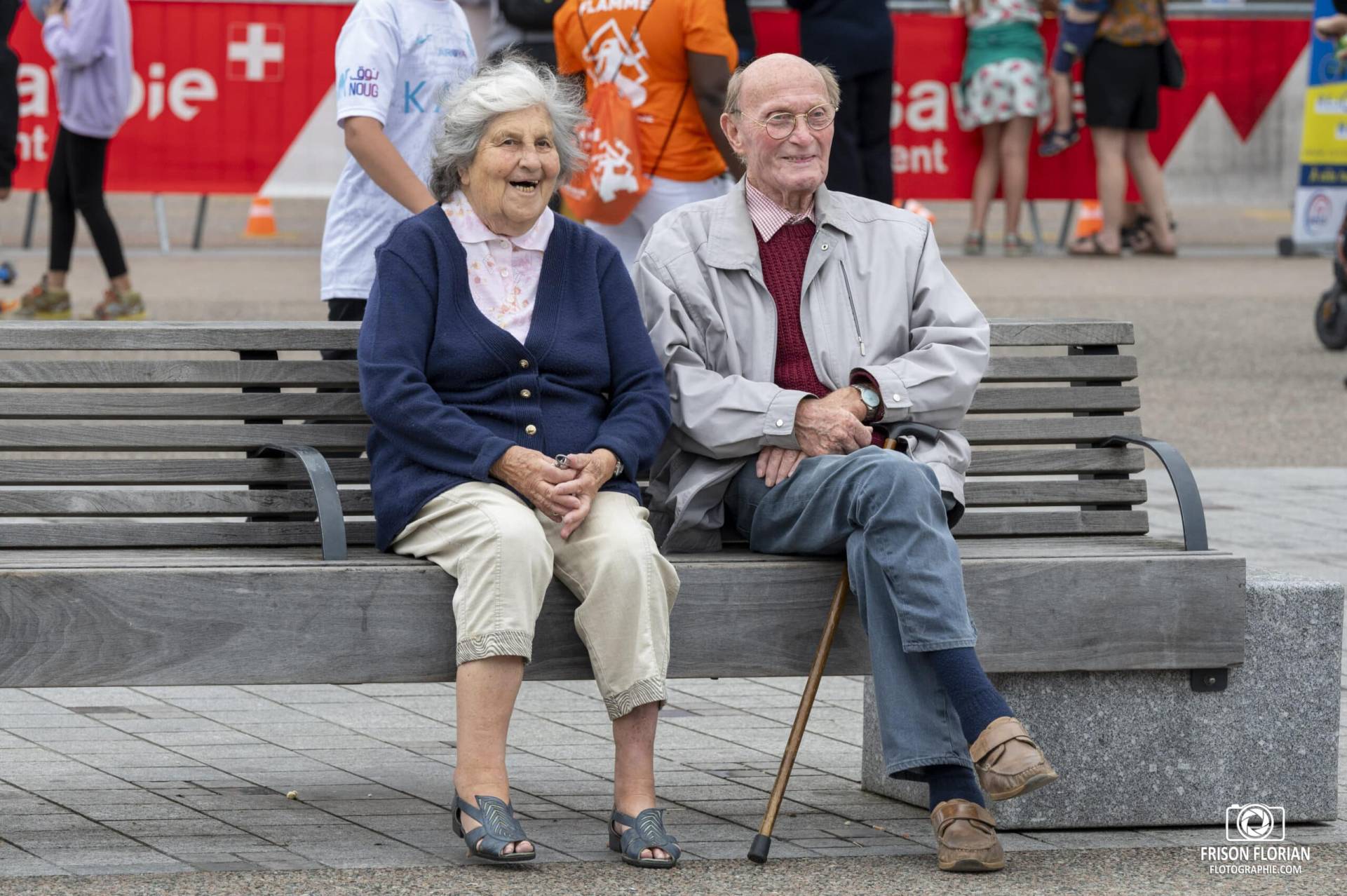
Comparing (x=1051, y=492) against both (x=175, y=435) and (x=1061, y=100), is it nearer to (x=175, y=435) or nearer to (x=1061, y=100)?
(x=175, y=435)

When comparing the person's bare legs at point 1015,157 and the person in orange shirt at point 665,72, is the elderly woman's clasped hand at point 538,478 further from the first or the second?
the person's bare legs at point 1015,157

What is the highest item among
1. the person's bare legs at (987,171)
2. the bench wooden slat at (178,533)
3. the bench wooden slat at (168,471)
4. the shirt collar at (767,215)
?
the shirt collar at (767,215)

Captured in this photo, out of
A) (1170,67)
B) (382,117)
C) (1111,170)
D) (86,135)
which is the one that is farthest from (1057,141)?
(382,117)

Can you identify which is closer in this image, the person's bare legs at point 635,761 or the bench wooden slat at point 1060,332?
the person's bare legs at point 635,761

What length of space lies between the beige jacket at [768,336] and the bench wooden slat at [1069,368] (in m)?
0.32

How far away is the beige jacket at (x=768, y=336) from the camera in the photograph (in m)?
4.63

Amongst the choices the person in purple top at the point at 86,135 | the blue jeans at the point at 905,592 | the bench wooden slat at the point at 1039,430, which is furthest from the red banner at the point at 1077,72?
the blue jeans at the point at 905,592

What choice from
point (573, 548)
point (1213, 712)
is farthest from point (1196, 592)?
point (573, 548)

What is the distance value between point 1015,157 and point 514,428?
1097 cm

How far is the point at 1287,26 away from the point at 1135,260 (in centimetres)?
200

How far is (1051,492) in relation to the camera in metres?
5.02

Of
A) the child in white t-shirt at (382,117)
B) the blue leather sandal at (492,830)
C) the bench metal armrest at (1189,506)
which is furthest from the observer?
the child in white t-shirt at (382,117)

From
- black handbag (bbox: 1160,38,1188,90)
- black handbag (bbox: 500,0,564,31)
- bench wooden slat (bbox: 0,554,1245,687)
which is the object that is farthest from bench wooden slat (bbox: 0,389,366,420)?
black handbag (bbox: 1160,38,1188,90)

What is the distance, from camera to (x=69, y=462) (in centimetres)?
461
